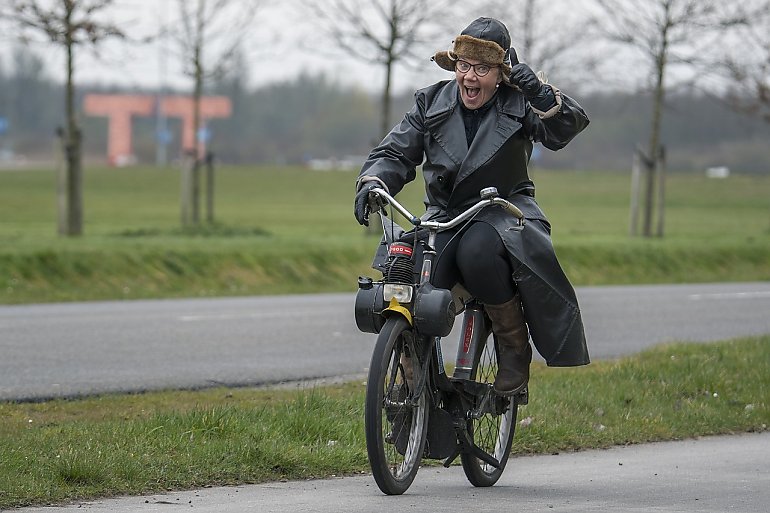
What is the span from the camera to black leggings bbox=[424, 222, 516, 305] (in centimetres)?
576

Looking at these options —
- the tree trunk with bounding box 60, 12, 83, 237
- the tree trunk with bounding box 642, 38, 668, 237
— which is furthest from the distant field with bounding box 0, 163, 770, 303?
the tree trunk with bounding box 642, 38, 668, 237

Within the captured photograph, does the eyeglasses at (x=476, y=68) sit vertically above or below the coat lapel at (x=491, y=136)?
above

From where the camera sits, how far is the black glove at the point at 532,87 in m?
5.80

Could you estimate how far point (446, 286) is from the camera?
5848 millimetres

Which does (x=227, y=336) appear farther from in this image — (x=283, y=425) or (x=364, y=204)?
(x=364, y=204)

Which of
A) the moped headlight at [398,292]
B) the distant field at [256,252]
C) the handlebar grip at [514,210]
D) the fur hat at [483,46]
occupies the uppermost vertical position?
the fur hat at [483,46]

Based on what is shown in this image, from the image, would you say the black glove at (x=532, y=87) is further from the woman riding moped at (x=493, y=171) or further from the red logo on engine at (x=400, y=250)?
the red logo on engine at (x=400, y=250)

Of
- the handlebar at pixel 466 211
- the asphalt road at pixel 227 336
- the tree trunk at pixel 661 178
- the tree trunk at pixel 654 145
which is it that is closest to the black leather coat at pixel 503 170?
the handlebar at pixel 466 211

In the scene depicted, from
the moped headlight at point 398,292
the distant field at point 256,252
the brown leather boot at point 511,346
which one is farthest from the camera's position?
the distant field at point 256,252

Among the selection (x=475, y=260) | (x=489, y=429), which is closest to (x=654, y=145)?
(x=489, y=429)

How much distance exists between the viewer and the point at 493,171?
5906 mm

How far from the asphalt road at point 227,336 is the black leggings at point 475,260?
346cm

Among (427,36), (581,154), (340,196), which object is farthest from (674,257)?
(581,154)

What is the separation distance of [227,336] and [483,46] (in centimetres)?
635
